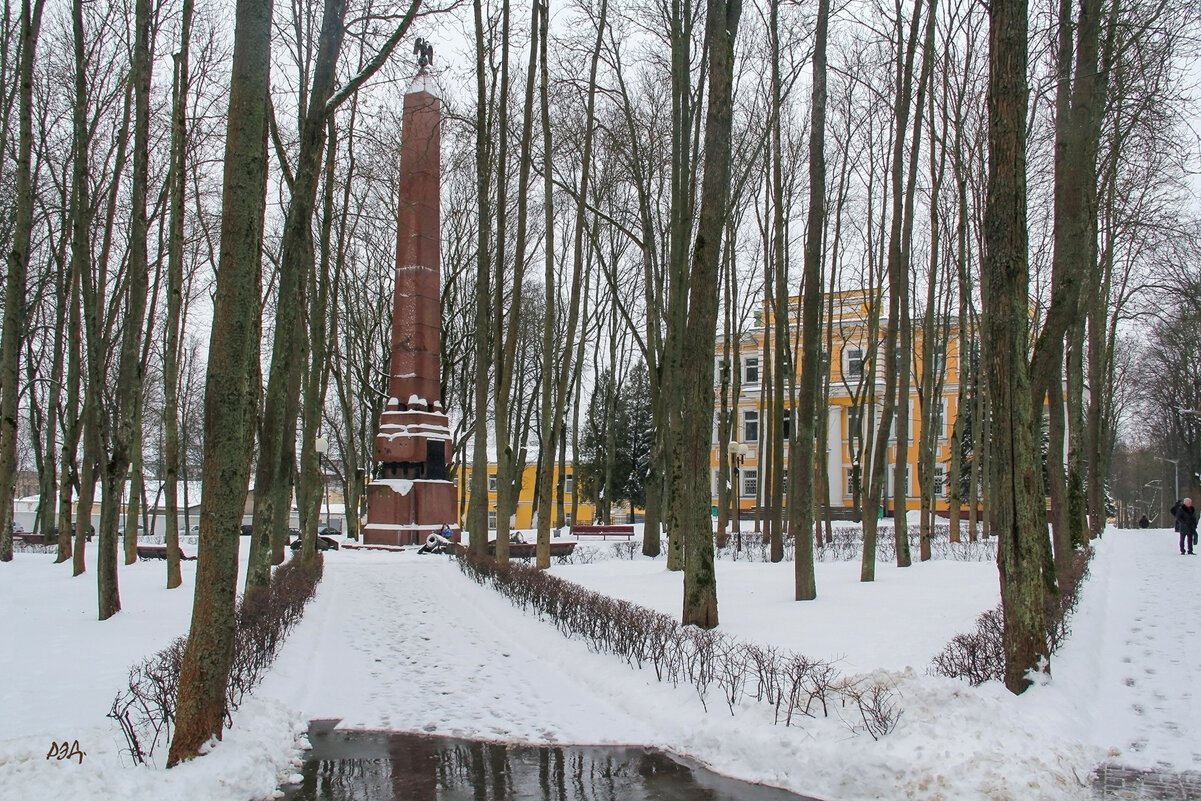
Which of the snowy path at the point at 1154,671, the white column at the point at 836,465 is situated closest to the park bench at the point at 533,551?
the snowy path at the point at 1154,671

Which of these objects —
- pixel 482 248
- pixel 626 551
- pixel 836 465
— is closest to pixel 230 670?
pixel 482 248

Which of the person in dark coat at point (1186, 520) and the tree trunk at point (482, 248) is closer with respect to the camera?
the tree trunk at point (482, 248)

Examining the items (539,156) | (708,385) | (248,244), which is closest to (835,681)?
(708,385)

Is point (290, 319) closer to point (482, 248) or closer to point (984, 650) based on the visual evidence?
point (482, 248)

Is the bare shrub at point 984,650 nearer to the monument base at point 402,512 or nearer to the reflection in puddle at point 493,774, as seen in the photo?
the reflection in puddle at point 493,774

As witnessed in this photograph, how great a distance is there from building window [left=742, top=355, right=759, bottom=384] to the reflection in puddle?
4484 centimetres

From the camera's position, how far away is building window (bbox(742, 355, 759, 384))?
4956 cm

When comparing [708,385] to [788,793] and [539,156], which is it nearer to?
[788,793]

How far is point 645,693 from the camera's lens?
647 cm

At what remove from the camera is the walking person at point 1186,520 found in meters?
19.3

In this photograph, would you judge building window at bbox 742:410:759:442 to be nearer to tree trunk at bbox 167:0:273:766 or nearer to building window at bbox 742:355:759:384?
building window at bbox 742:355:759:384

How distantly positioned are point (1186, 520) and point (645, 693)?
18129mm

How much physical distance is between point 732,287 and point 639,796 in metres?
14.9

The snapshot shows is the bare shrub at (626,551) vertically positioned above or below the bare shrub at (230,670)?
below
